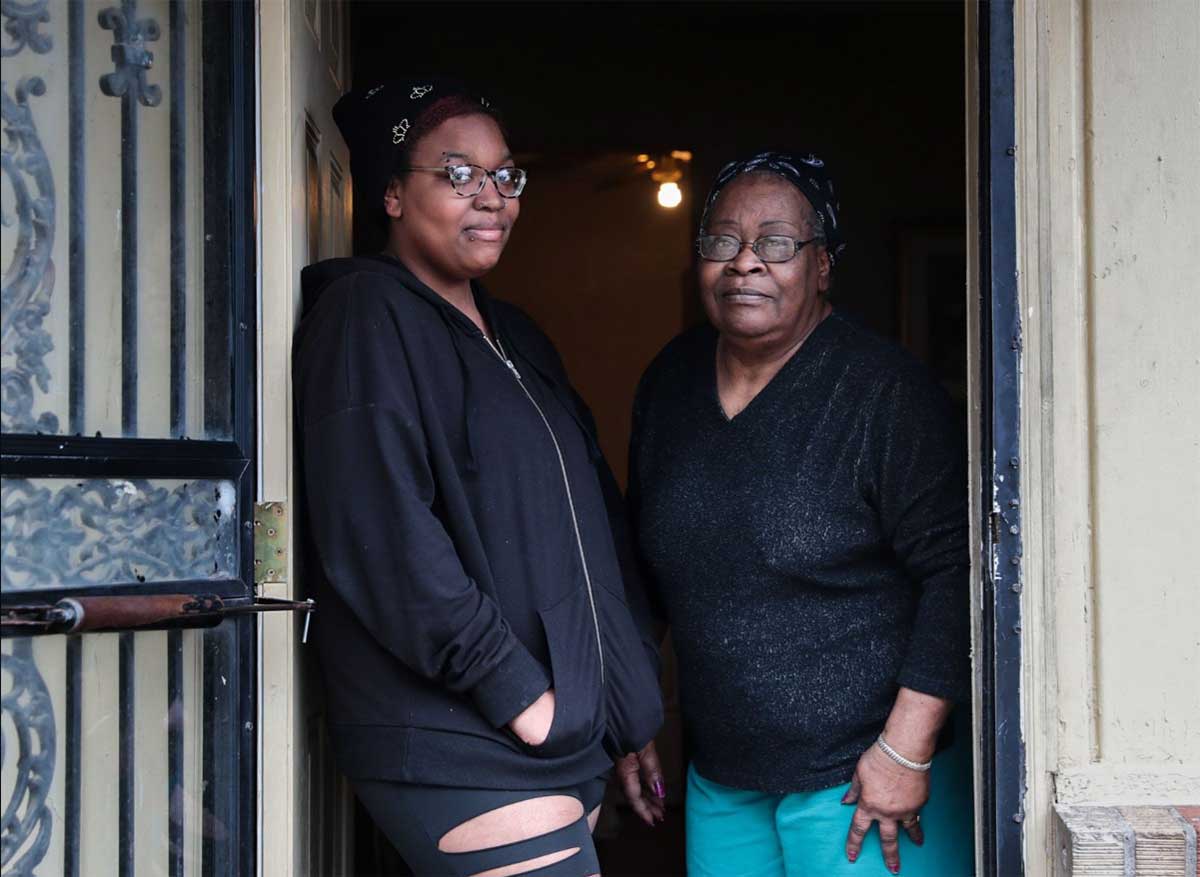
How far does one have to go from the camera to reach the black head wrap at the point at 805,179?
254 cm

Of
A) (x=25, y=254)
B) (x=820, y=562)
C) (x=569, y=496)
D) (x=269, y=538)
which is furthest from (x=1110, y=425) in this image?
(x=25, y=254)

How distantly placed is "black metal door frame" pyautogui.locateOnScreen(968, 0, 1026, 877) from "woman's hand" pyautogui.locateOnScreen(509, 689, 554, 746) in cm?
68

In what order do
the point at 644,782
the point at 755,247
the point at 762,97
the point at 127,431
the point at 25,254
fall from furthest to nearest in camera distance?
the point at 762,97 → the point at 644,782 → the point at 755,247 → the point at 127,431 → the point at 25,254

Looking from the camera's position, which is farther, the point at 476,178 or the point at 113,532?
the point at 476,178

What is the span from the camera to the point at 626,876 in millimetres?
4508

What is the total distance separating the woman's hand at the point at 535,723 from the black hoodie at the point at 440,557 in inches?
0.5

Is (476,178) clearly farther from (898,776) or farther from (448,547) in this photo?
(898,776)

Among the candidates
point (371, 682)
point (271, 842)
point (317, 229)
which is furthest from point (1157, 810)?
point (317, 229)

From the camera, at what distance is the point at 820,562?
2385 mm

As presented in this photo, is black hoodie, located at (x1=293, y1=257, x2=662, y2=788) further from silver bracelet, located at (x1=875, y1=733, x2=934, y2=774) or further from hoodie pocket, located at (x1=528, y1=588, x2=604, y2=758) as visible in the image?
silver bracelet, located at (x1=875, y1=733, x2=934, y2=774)

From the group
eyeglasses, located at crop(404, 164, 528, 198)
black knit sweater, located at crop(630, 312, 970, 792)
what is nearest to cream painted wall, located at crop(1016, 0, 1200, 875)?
black knit sweater, located at crop(630, 312, 970, 792)

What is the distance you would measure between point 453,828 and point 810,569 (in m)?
0.78

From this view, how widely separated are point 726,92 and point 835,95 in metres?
0.43

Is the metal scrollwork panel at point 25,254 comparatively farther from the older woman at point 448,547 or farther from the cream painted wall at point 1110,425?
the cream painted wall at point 1110,425
